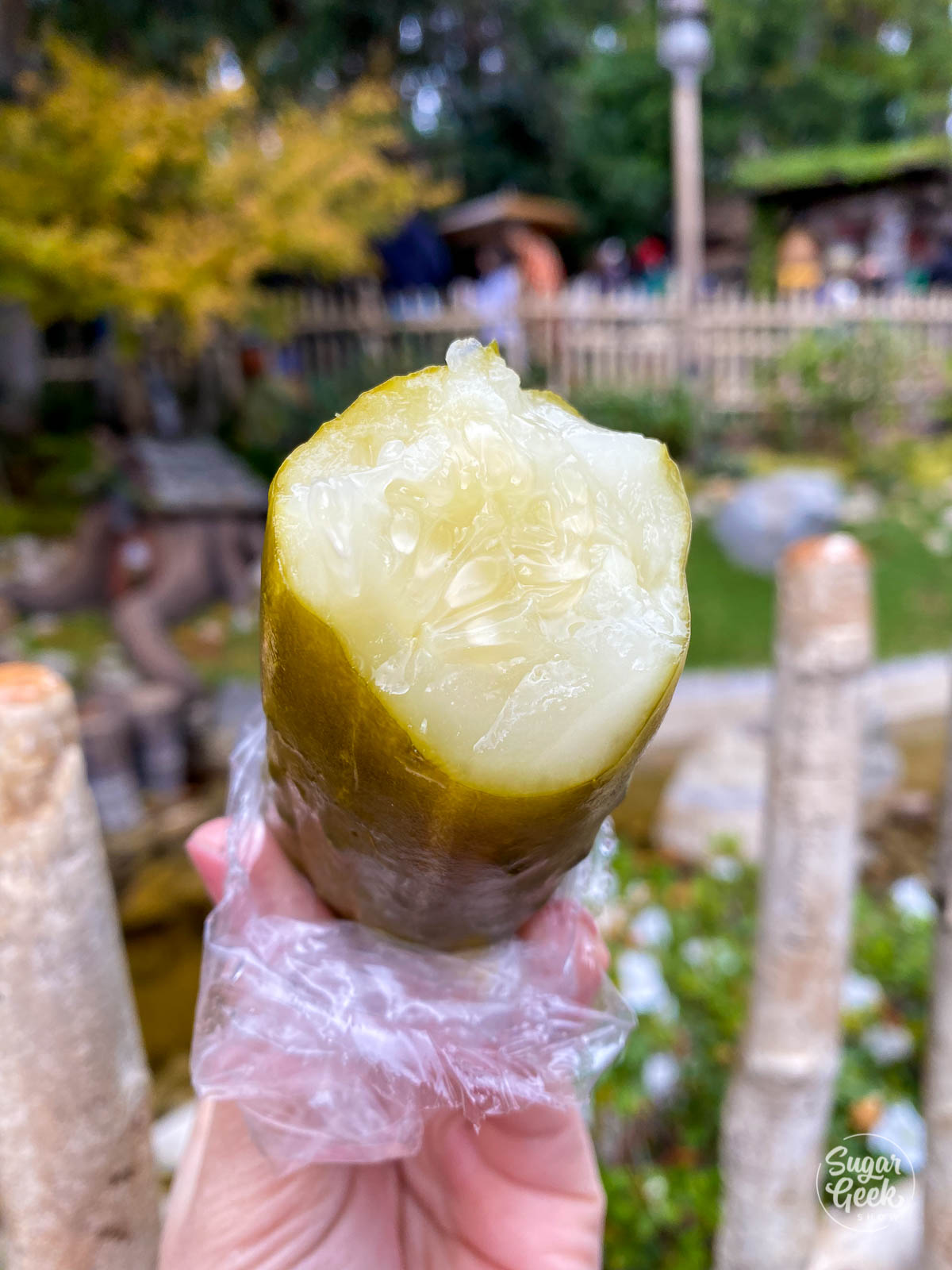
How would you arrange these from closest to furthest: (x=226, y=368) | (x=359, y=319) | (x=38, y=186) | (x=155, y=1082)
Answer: (x=155, y=1082), (x=38, y=186), (x=226, y=368), (x=359, y=319)

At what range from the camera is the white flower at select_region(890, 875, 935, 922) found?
294 centimetres

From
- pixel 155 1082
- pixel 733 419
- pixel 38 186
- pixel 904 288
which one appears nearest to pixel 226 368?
pixel 38 186

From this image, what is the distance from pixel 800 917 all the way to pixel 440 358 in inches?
276

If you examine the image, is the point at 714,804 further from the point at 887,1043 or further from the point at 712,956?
the point at 887,1043

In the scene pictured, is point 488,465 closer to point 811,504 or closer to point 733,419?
point 811,504

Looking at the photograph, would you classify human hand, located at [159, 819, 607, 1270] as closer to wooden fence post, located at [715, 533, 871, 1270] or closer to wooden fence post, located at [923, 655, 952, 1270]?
wooden fence post, located at [923, 655, 952, 1270]

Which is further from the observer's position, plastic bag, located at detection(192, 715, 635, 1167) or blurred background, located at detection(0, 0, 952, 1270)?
blurred background, located at detection(0, 0, 952, 1270)

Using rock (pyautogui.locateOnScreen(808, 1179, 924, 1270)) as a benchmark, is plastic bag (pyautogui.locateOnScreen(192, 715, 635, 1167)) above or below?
above

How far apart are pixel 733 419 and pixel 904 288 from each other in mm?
4453

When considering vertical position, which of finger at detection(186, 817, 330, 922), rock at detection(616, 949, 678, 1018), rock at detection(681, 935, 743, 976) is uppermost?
finger at detection(186, 817, 330, 922)

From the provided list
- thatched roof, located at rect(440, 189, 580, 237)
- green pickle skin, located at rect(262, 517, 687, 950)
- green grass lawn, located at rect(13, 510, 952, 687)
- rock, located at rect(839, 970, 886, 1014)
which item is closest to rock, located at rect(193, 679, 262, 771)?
green grass lawn, located at rect(13, 510, 952, 687)

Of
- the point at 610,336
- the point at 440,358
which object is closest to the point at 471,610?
the point at 440,358

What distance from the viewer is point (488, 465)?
56 cm

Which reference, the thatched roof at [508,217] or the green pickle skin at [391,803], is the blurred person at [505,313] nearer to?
the thatched roof at [508,217]
